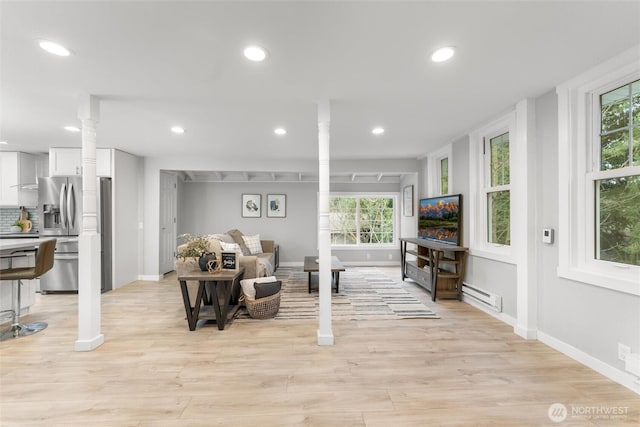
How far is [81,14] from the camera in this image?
1.56m

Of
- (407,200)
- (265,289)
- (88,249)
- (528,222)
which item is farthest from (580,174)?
(88,249)

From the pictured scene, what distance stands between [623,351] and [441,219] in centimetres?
267

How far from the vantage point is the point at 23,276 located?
279cm

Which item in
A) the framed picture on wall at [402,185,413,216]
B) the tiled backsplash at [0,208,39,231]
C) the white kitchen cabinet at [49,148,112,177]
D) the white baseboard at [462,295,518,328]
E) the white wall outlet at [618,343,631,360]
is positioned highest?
the white kitchen cabinet at [49,148,112,177]

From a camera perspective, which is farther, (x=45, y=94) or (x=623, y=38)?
(x=45, y=94)

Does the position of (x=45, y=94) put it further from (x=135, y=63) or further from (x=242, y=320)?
(x=242, y=320)

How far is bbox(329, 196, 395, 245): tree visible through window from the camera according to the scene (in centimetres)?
695

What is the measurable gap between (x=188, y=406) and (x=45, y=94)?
3.06m

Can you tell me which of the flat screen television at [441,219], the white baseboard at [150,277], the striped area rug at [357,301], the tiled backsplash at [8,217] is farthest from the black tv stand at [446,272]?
the tiled backsplash at [8,217]

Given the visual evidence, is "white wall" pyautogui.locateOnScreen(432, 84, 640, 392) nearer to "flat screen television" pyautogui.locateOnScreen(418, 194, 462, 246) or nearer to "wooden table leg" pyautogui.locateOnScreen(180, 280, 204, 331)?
"flat screen television" pyautogui.locateOnScreen(418, 194, 462, 246)

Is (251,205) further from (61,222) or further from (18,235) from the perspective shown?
(18,235)

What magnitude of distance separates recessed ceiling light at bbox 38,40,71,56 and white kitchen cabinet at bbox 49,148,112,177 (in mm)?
3131

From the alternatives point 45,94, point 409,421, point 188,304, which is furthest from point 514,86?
point 45,94

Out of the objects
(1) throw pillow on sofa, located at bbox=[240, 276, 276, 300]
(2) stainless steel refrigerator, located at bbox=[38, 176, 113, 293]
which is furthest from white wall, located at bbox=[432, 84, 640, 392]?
(2) stainless steel refrigerator, located at bbox=[38, 176, 113, 293]
